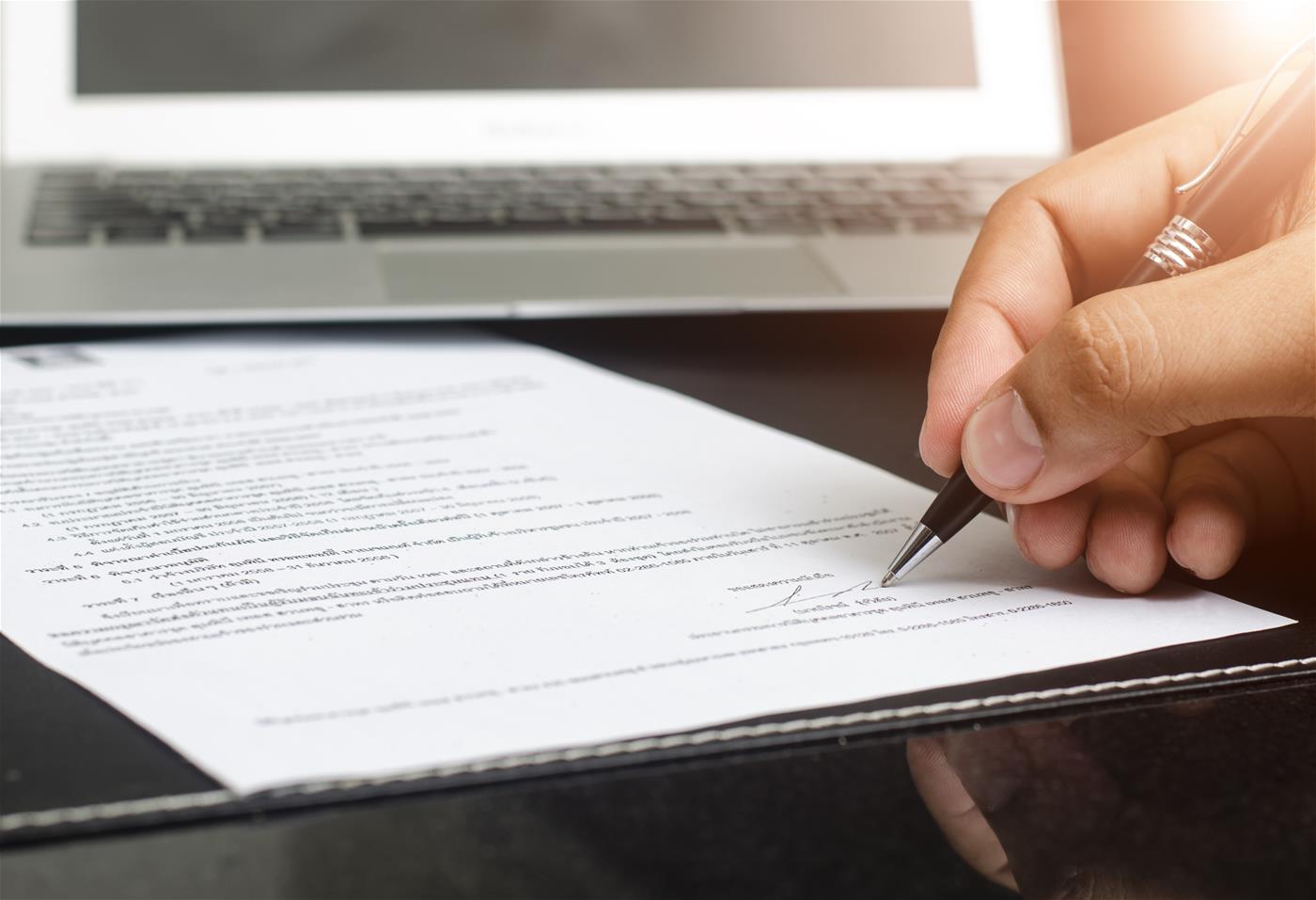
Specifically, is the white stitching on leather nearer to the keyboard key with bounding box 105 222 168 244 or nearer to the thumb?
the thumb

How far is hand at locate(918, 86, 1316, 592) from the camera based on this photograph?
1.11 ft

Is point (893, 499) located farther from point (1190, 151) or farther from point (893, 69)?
point (893, 69)

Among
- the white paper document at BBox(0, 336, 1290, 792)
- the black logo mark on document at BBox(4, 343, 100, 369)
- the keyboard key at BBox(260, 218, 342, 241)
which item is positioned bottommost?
the black logo mark on document at BBox(4, 343, 100, 369)

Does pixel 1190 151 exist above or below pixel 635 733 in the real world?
above

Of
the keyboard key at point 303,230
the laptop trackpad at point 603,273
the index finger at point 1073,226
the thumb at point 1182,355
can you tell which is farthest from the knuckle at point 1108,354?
the keyboard key at point 303,230

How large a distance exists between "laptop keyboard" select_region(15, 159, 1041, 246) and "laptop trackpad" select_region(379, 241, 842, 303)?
0.08 ft

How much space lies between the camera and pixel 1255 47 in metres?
0.76

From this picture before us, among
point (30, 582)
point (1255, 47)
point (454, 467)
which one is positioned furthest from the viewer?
point (1255, 47)

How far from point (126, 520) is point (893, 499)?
275 millimetres

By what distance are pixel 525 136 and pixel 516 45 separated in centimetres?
6

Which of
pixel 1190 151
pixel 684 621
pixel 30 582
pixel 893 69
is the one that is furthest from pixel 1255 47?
pixel 30 582

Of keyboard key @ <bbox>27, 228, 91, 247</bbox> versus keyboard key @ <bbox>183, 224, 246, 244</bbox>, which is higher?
keyboard key @ <bbox>183, 224, 246, 244</bbox>
